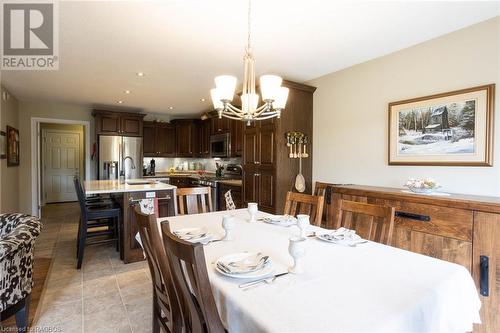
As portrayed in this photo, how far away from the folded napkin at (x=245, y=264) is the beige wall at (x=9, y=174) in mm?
4601

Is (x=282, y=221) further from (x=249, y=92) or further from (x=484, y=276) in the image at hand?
(x=484, y=276)

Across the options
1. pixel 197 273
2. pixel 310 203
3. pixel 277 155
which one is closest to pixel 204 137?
pixel 277 155

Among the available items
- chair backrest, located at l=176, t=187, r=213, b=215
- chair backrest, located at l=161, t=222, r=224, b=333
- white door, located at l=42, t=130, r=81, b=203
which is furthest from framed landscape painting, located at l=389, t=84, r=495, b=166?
white door, located at l=42, t=130, r=81, b=203

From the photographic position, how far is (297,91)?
3646 mm

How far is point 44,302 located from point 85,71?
278 centimetres

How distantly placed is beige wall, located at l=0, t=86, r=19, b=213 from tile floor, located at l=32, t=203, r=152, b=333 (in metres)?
1.19

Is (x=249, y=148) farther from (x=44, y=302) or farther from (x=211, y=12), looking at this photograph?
(x=44, y=302)

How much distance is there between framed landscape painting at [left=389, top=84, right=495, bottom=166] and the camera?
2.17 metres

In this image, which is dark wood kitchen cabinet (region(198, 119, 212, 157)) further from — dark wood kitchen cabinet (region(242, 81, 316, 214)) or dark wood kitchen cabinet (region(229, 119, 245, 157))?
dark wood kitchen cabinet (region(242, 81, 316, 214))

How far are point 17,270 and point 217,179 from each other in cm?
367

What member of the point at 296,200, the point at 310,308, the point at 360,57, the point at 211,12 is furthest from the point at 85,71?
the point at 310,308

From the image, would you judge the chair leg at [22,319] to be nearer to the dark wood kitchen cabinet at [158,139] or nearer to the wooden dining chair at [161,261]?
the wooden dining chair at [161,261]

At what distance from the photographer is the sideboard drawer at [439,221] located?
1854 millimetres

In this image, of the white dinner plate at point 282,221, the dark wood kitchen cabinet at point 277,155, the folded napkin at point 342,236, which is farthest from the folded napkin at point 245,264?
the dark wood kitchen cabinet at point 277,155
